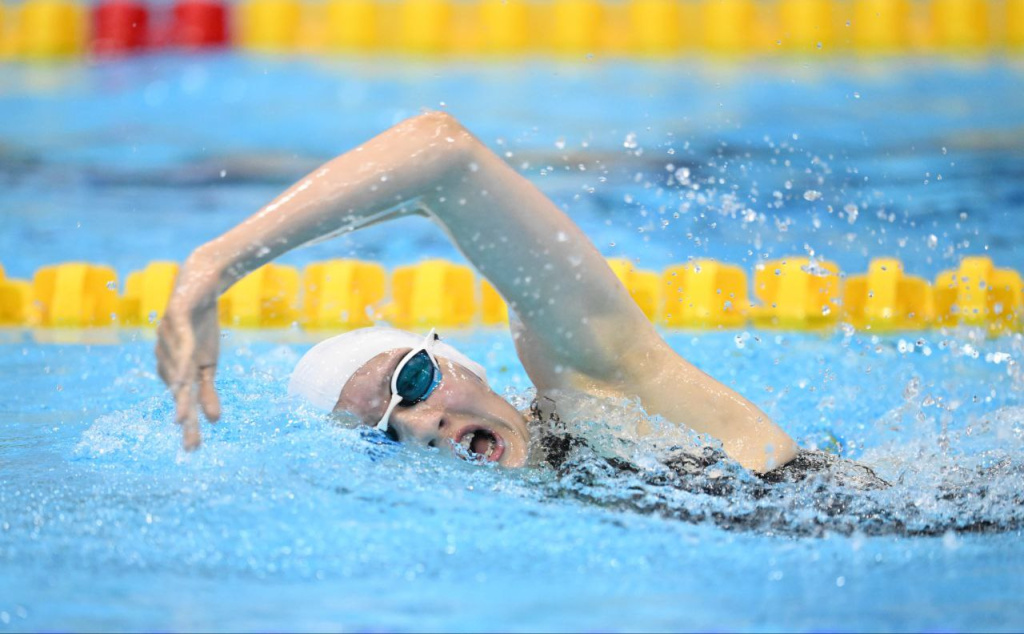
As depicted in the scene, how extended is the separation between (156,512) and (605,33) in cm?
633

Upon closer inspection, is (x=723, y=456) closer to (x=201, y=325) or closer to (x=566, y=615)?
(x=566, y=615)

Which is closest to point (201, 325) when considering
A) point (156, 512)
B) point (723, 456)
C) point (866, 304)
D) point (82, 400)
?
point (156, 512)

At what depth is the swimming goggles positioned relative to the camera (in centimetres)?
208

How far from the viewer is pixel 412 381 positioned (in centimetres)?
208

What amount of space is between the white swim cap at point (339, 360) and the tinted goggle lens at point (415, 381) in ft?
0.25

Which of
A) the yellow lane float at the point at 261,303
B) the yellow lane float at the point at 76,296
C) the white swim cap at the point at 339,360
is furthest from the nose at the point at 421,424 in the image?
the yellow lane float at the point at 76,296

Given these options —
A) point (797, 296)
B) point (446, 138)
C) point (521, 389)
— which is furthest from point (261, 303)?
point (446, 138)

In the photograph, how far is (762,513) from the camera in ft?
6.55

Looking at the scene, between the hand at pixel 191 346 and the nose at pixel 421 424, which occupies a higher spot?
the hand at pixel 191 346

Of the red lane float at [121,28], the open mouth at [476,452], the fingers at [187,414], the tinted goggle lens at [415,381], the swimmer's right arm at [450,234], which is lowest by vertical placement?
the open mouth at [476,452]

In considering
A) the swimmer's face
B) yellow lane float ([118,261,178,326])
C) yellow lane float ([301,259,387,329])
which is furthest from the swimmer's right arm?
yellow lane float ([118,261,178,326])

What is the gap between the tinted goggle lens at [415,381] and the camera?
2.08 m

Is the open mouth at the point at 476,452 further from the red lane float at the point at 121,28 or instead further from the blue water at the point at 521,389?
the red lane float at the point at 121,28

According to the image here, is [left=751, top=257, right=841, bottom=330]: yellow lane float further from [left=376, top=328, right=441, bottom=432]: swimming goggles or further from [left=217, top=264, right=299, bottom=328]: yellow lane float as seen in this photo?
[left=376, top=328, right=441, bottom=432]: swimming goggles
